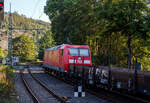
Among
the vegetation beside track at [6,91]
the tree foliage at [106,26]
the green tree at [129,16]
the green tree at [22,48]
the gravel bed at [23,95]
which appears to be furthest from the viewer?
the green tree at [22,48]

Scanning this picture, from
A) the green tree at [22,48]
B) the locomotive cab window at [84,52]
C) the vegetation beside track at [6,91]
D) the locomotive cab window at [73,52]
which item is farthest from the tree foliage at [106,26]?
the green tree at [22,48]

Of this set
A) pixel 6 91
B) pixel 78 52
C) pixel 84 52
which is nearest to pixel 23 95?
pixel 6 91

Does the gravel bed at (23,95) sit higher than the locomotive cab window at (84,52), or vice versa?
the locomotive cab window at (84,52)

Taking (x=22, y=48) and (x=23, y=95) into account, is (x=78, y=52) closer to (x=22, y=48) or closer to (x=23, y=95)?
(x=23, y=95)

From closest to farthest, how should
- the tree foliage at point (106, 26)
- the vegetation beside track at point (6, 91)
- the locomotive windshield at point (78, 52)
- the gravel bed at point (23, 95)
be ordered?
1. the vegetation beside track at point (6, 91)
2. the gravel bed at point (23, 95)
3. the tree foliage at point (106, 26)
4. the locomotive windshield at point (78, 52)

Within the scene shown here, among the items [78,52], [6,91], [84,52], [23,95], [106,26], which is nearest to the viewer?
[6,91]

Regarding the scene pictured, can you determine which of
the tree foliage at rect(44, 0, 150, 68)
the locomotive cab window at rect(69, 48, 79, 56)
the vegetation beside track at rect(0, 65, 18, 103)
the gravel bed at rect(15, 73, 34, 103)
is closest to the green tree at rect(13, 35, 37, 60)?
the tree foliage at rect(44, 0, 150, 68)

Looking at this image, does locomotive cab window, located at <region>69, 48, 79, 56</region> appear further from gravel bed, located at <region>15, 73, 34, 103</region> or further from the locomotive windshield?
gravel bed, located at <region>15, 73, 34, 103</region>

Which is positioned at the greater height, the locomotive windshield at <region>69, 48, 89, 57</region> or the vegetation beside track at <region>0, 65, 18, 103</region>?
the locomotive windshield at <region>69, 48, 89, 57</region>

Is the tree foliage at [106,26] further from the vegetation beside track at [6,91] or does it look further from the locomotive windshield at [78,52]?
the vegetation beside track at [6,91]

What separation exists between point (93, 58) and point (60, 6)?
10.7 meters

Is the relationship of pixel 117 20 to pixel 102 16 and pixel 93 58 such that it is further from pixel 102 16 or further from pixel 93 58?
pixel 93 58

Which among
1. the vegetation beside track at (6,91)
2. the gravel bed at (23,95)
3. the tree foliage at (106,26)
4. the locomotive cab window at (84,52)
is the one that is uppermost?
the tree foliage at (106,26)

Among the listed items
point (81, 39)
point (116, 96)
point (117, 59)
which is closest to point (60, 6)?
point (81, 39)
